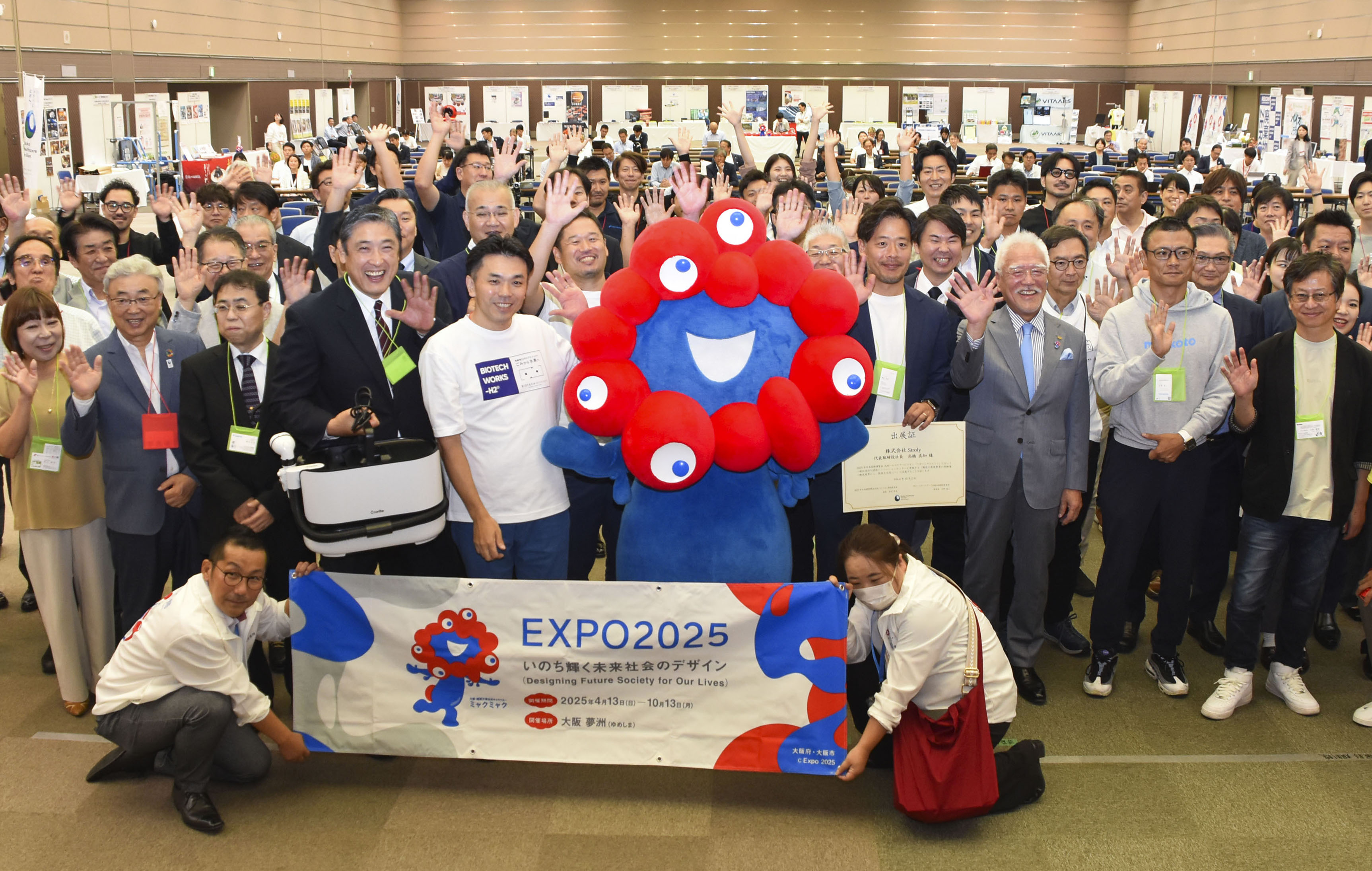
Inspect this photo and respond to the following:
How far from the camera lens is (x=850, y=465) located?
3721 millimetres

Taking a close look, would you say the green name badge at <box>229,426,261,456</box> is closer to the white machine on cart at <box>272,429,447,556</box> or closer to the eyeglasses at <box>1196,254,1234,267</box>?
the white machine on cart at <box>272,429,447,556</box>

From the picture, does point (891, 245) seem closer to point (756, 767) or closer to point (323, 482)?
point (756, 767)

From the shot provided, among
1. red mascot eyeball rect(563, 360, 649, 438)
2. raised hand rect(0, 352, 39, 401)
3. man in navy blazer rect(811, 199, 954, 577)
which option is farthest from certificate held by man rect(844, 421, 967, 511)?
raised hand rect(0, 352, 39, 401)

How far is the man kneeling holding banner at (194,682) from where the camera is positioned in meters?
3.12

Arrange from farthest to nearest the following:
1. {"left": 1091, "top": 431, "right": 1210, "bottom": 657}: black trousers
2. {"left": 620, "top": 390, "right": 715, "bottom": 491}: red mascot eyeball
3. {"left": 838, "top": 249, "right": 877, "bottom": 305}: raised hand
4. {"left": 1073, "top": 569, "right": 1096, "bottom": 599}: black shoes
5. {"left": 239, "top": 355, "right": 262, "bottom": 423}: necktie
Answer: {"left": 1073, "top": 569, "right": 1096, "bottom": 599}: black shoes, {"left": 1091, "top": 431, "right": 1210, "bottom": 657}: black trousers, {"left": 838, "top": 249, "right": 877, "bottom": 305}: raised hand, {"left": 239, "top": 355, "right": 262, "bottom": 423}: necktie, {"left": 620, "top": 390, "right": 715, "bottom": 491}: red mascot eyeball

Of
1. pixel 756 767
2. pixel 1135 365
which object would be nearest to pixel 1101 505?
pixel 1135 365

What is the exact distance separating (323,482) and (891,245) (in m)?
2.21

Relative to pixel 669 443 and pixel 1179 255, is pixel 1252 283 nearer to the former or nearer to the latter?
pixel 1179 255

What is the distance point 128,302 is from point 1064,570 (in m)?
3.74

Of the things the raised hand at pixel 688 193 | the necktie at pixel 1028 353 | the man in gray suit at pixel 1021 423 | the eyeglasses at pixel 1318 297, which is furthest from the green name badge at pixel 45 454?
the eyeglasses at pixel 1318 297

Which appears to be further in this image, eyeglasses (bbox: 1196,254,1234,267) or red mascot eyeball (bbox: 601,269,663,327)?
eyeglasses (bbox: 1196,254,1234,267)

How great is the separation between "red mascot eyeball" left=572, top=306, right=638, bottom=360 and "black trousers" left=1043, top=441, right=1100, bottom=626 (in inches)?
86.7

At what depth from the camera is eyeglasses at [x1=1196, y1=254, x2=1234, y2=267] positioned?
4.10 metres

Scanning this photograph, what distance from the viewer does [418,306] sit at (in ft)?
11.4
